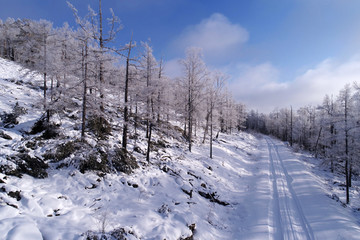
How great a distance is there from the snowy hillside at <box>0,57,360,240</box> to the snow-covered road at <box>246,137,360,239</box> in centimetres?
5

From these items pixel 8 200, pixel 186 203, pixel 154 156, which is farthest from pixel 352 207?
pixel 8 200

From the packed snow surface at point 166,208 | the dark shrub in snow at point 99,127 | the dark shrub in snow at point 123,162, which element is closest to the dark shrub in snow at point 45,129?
the dark shrub in snow at point 99,127

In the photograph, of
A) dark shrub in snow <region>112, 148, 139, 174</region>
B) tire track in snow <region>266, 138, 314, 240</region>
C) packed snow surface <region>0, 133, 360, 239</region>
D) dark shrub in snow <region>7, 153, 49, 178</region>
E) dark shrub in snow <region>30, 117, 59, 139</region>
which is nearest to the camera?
packed snow surface <region>0, 133, 360, 239</region>

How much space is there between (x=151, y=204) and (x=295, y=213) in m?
9.27

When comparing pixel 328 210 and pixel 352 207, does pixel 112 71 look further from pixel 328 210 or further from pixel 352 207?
pixel 352 207

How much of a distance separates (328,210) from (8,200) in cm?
1675

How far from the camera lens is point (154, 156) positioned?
44.9 ft

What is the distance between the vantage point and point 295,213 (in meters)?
10.1

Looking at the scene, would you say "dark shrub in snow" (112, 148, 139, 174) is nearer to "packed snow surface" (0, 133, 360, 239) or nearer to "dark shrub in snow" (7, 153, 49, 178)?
"packed snow surface" (0, 133, 360, 239)

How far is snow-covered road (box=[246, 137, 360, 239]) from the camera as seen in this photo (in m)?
8.17

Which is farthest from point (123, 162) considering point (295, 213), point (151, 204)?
point (295, 213)

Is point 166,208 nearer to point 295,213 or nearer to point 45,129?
point 295,213

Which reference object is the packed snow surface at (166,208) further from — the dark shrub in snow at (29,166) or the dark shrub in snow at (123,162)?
the dark shrub in snow at (123,162)

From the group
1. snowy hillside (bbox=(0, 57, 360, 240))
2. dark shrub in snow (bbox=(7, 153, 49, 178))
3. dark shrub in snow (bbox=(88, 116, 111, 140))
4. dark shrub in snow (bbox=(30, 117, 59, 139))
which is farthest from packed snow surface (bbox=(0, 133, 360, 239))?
dark shrub in snow (bbox=(88, 116, 111, 140))
